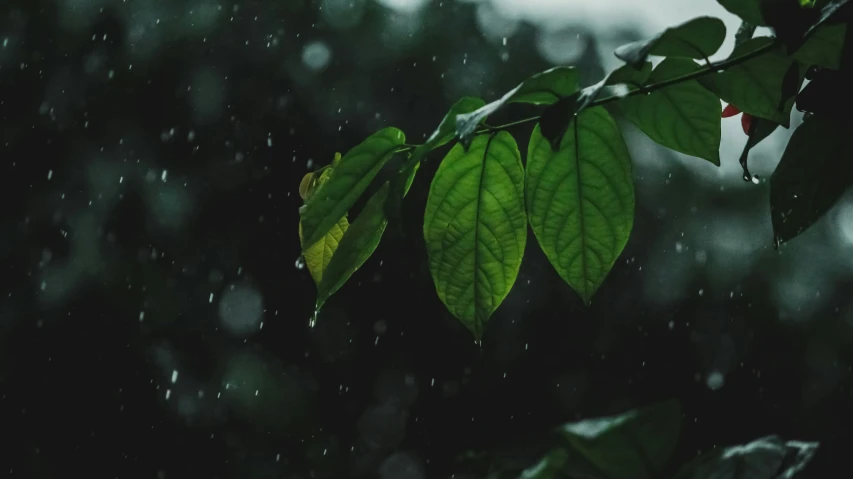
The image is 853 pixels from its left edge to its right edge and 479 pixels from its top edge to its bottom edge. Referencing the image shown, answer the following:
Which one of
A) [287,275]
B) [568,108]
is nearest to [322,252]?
[568,108]

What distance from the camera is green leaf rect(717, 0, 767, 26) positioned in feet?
0.93

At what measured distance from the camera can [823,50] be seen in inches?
10.9

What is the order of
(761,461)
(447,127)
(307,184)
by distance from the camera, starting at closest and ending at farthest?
(761,461), (447,127), (307,184)

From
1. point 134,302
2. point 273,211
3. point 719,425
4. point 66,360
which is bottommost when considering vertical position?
point 719,425

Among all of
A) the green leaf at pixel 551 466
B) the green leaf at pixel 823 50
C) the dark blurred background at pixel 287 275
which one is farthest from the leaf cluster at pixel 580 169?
the dark blurred background at pixel 287 275

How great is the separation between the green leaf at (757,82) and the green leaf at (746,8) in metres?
0.03

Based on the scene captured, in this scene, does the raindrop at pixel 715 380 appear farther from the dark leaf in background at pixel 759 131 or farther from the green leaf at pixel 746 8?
the green leaf at pixel 746 8

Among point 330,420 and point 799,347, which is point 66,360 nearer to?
point 330,420

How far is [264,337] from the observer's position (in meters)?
7.11

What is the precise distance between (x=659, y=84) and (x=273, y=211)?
22.6 feet

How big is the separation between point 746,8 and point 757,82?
0.13ft

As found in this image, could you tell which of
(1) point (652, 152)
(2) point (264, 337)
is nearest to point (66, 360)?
(2) point (264, 337)

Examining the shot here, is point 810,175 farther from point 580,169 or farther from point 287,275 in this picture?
point 287,275

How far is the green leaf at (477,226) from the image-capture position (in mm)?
355
